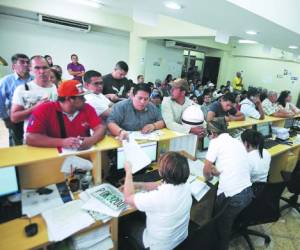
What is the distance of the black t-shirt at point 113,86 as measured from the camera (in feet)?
10.3

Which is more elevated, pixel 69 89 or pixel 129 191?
pixel 69 89

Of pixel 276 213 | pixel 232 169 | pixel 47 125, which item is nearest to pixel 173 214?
pixel 232 169

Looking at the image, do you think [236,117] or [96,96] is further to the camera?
[236,117]

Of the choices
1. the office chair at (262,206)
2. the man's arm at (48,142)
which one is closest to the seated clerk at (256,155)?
the office chair at (262,206)

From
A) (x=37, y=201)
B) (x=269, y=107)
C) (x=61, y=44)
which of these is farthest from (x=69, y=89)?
(x=61, y=44)

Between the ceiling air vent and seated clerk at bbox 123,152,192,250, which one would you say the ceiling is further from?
the ceiling air vent

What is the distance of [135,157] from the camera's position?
1750mm

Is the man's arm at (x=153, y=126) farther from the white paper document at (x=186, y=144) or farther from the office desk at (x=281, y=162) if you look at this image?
the office desk at (x=281, y=162)

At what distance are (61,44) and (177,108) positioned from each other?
5.60 m

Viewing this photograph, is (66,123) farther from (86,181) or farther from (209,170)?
(209,170)

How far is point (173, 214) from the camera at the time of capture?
1339 millimetres

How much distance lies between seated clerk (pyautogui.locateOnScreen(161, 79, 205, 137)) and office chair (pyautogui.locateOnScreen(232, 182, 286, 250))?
2.50 ft

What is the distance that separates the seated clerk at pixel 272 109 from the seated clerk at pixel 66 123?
138 inches

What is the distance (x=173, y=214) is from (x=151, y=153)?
895 mm
